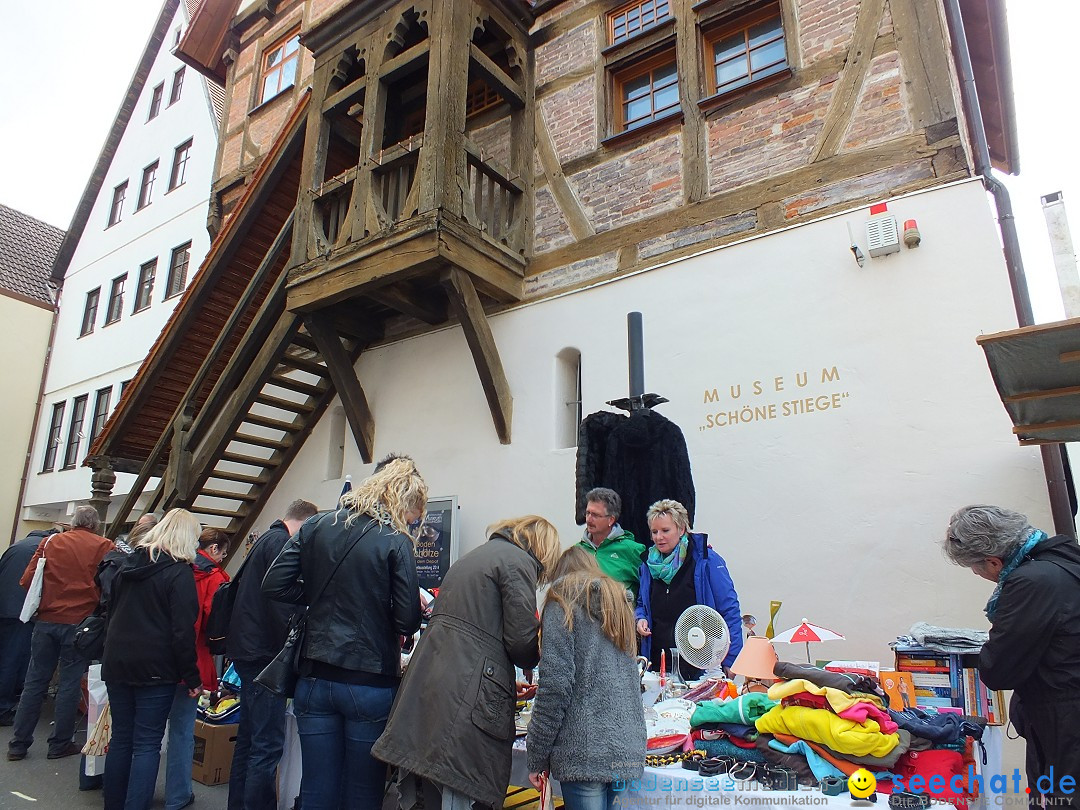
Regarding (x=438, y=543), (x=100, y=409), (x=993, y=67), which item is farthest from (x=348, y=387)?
(x=100, y=409)

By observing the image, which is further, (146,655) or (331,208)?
(331,208)

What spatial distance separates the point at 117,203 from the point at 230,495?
990 cm

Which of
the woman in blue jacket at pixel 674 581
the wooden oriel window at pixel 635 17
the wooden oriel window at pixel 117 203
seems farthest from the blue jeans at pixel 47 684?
the wooden oriel window at pixel 117 203

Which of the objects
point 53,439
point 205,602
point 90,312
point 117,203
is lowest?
point 205,602

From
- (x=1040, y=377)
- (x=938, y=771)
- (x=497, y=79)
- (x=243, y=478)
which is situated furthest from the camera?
(x=243, y=478)

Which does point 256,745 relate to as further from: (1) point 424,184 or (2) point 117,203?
(2) point 117,203

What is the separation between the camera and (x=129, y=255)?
14.3 m

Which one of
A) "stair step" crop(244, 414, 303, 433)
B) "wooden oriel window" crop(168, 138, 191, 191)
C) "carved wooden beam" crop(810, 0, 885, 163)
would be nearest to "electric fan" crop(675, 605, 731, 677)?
"carved wooden beam" crop(810, 0, 885, 163)

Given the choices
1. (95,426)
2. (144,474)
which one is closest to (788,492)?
(144,474)

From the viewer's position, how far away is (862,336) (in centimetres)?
525

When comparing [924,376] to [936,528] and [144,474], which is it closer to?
[936,528]

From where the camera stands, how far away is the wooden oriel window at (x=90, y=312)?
1505 cm

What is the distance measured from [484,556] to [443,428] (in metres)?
5.09

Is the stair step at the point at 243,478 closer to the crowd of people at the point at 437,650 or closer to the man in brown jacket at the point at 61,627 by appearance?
the man in brown jacket at the point at 61,627
